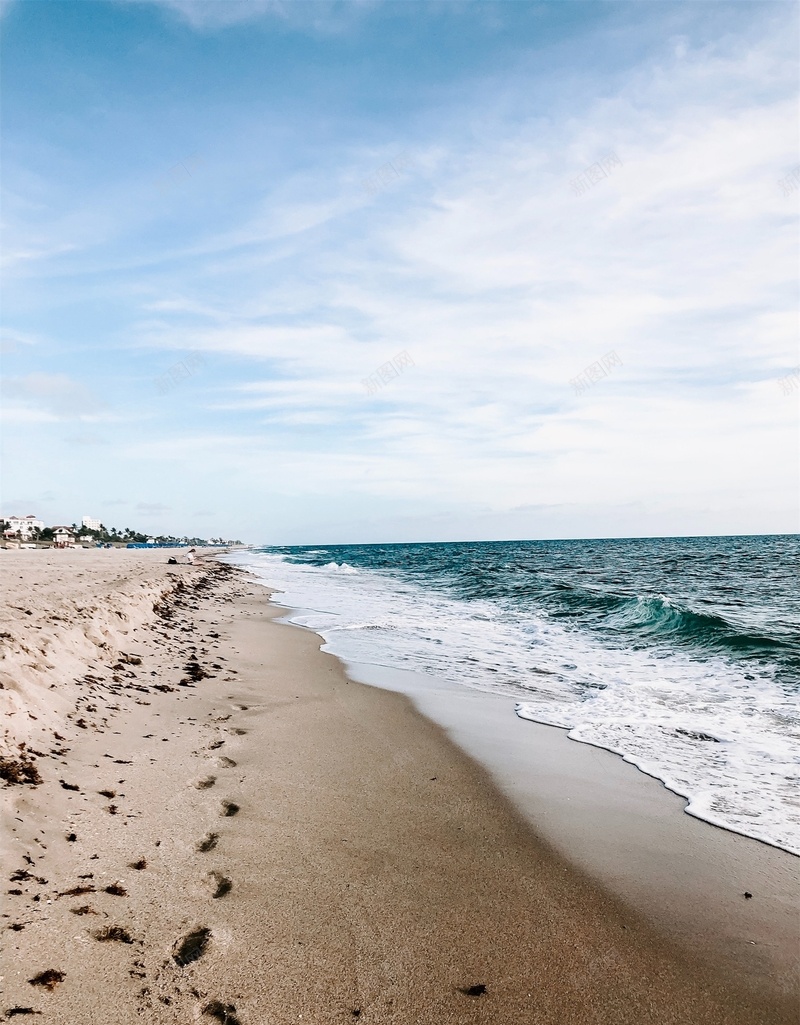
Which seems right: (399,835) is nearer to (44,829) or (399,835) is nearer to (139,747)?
(44,829)

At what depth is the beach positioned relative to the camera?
286 cm

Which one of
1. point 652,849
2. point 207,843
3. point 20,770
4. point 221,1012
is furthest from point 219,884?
point 652,849

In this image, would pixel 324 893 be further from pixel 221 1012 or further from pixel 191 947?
pixel 221 1012

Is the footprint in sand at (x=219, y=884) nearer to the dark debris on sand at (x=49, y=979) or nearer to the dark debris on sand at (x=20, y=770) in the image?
the dark debris on sand at (x=49, y=979)

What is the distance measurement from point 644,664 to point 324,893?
10.4m

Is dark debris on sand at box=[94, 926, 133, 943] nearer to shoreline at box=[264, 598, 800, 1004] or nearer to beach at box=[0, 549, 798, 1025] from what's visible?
beach at box=[0, 549, 798, 1025]

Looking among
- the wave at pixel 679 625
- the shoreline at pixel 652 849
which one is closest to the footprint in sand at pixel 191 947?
the shoreline at pixel 652 849

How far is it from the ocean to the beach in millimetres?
1198

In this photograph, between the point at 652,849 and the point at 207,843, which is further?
the point at 652,849

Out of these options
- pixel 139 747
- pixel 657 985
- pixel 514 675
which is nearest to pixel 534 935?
pixel 657 985

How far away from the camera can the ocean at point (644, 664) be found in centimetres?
615

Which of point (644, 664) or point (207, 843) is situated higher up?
point (207, 843)

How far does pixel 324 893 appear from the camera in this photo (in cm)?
371

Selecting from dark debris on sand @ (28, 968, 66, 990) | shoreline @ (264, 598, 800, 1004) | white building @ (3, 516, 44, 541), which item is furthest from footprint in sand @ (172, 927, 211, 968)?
white building @ (3, 516, 44, 541)
